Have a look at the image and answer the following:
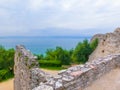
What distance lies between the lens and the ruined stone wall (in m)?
22.5

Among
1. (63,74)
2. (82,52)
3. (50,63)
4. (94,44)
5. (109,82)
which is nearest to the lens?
(63,74)

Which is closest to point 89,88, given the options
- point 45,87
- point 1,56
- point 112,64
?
point 45,87

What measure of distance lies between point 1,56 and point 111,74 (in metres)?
13.7

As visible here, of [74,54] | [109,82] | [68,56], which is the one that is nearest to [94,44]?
[74,54]

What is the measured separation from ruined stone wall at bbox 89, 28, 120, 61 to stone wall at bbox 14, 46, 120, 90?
1222cm

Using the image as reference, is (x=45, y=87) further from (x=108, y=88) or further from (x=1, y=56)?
(x=1, y=56)

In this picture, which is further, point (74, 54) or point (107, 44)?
point (74, 54)

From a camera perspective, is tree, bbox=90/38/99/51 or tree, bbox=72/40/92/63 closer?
tree, bbox=72/40/92/63

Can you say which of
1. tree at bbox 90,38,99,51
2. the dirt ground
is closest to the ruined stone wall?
tree at bbox 90,38,99,51

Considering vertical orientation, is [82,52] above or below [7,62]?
above

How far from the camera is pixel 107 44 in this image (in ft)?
76.9

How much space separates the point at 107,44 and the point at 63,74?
17.1m

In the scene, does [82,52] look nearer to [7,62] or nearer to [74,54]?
[74,54]

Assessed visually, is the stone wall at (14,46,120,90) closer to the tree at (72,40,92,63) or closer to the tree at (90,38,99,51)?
the tree at (72,40,92,63)
